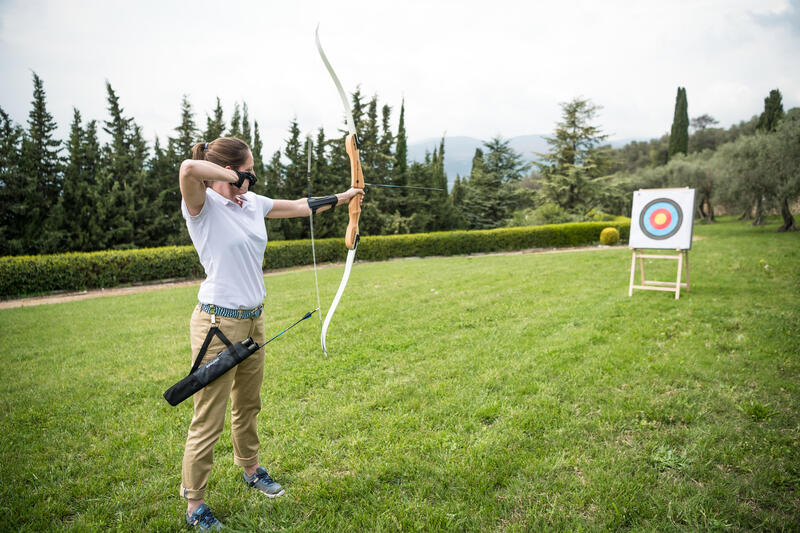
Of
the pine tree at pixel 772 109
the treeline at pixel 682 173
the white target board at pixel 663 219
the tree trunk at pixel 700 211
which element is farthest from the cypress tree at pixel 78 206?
the pine tree at pixel 772 109

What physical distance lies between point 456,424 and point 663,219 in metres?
5.60

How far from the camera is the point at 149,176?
1589cm

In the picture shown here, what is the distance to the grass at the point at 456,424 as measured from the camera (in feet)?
6.39

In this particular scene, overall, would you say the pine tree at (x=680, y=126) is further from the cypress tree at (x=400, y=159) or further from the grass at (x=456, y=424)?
the grass at (x=456, y=424)

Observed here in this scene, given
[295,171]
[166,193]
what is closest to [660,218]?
[295,171]

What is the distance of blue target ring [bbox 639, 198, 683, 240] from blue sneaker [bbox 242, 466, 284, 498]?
653 centimetres

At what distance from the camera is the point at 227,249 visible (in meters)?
1.78

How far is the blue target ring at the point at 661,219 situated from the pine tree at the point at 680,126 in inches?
1244

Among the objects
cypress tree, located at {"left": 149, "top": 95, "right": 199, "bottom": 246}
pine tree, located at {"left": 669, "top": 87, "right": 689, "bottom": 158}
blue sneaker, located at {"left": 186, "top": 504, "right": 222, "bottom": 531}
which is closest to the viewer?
blue sneaker, located at {"left": 186, "top": 504, "right": 222, "bottom": 531}

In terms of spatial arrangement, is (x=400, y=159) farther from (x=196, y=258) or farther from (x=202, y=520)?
(x=202, y=520)

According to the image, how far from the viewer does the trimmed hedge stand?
368 inches

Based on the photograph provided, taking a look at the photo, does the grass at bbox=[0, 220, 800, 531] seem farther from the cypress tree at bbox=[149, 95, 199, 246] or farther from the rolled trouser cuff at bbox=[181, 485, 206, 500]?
the cypress tree at bbox=[149, 95, 199, 246]

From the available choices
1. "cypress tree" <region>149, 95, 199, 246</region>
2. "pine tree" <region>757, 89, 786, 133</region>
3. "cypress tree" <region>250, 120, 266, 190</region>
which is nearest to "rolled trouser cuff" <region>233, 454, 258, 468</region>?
"cypress tree" <region>149, 95, 199, 246</region>

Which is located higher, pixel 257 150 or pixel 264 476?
pixel 257 150
